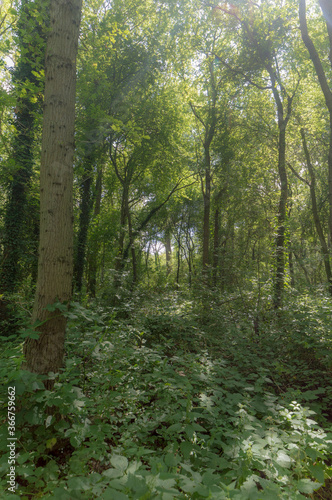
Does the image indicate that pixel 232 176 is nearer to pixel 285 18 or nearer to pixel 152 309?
pixel 285 18

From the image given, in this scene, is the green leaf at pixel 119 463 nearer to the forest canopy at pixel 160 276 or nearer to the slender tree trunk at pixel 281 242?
the forest canopy at pixel 160 276

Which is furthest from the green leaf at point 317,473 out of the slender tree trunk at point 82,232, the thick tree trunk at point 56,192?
the slender tree trunk at point 82,232

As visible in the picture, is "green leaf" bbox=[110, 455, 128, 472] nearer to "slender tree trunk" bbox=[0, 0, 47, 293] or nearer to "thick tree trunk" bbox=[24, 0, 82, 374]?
"thick tree trunk" bbox=[24, 0, 82, 374]

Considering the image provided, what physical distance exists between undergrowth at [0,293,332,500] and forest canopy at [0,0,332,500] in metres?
0.02

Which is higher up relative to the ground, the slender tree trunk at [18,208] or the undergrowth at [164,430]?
the slender tree trunk at [18,208]

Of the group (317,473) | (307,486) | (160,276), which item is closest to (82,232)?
(160,276)

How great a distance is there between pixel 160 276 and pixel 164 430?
1693 centimetres

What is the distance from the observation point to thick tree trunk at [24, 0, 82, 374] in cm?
296

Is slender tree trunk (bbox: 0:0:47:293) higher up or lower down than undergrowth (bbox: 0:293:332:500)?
higher up

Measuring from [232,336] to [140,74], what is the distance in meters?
10.6

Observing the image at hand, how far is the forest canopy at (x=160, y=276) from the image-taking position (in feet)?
7.69

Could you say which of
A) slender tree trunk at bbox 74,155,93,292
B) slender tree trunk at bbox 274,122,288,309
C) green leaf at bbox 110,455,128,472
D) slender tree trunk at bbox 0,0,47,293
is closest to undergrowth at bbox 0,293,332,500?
green leaf at bbox 110,455,128,472

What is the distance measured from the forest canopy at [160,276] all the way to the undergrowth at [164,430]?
0.07 ft

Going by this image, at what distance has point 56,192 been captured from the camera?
3102 mm
